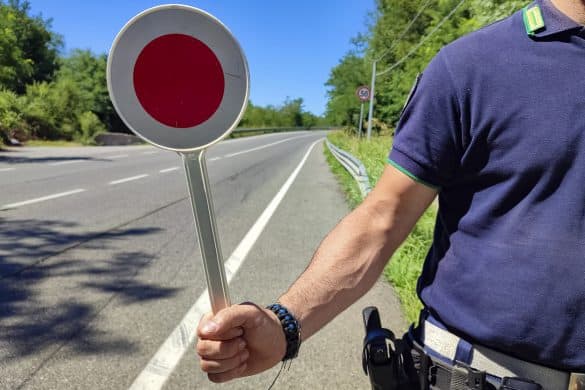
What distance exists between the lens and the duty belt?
3.46ft

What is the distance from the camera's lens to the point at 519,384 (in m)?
1.03

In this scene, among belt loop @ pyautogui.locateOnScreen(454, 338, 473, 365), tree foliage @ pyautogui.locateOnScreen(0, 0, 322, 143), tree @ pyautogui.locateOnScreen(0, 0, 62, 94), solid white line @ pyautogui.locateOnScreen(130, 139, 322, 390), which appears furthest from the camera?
tree @ pyautogui.locateOnScreen(0, 0, 62, 94)

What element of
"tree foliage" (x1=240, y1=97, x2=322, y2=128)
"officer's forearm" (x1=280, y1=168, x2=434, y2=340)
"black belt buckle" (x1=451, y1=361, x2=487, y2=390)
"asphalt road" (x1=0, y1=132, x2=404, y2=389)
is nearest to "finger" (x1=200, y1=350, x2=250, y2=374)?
"officer's forearm" (x1=280, y1=168, x2=434, y2=340)

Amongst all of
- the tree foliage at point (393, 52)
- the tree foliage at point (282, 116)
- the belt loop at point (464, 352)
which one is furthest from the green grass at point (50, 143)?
the tree foliage at point (282, 116)

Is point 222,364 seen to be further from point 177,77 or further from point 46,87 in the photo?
point 46,87

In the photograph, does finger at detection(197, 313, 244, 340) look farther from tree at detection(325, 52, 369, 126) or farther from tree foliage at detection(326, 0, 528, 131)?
tree at detection(325, 52, 369, 126)

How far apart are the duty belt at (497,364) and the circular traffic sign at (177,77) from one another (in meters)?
0.77

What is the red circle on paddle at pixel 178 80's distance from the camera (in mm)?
889

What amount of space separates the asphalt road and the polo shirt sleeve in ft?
6.18

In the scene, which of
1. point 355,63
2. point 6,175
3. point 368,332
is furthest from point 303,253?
point 355,63

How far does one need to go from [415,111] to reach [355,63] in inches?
1862

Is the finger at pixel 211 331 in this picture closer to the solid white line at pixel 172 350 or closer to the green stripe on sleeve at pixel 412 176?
the green stripe on sleeve at pixel 412 176

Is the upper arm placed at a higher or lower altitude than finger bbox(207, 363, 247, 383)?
higher

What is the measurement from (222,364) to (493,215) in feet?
2.27
